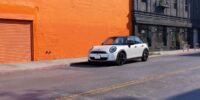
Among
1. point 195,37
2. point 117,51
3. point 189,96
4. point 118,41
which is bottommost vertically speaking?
point 189,96

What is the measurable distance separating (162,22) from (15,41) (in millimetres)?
18564

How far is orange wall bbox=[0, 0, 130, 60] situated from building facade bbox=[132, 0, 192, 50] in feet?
11.0

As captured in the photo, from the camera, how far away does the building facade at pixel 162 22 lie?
34.6m

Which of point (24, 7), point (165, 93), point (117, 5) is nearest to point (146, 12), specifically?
point (117, 5)

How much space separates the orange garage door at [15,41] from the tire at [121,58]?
4975mm

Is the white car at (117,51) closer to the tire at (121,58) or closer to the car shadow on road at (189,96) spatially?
the tire at (121,58)

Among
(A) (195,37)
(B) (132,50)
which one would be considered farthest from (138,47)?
(A) (195,37)

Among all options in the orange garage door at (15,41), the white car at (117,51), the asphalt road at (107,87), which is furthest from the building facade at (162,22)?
the asphalt road at (107,87)

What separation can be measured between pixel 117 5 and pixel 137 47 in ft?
26.8

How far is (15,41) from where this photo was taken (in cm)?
2227

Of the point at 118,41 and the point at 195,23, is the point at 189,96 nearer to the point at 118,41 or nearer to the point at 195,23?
the point at 118,41

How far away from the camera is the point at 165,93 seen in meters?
11.8

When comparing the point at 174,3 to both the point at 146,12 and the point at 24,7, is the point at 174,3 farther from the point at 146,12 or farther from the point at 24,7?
the point at 24,7

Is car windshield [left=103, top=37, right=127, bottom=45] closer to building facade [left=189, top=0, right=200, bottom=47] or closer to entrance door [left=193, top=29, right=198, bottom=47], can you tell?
building facade [left=189, top=0, right=200, bottom=47]
